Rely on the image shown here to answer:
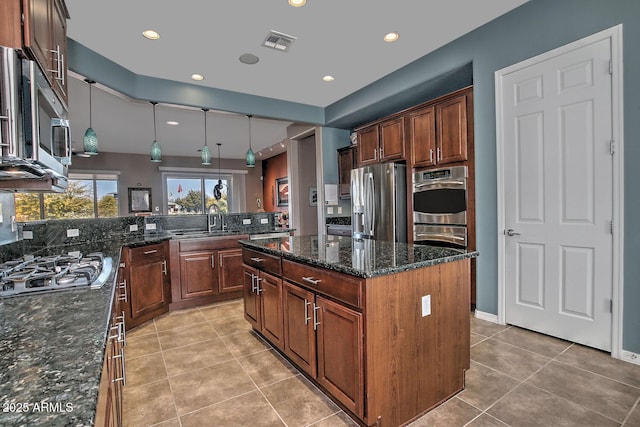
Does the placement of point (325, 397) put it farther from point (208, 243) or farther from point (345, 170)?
point (345, 170)

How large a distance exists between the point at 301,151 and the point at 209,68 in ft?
9.18

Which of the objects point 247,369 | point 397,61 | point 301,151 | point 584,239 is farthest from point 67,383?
point 301,151

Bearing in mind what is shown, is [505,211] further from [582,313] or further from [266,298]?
[266,298]

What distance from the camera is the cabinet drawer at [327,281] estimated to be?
150 cm

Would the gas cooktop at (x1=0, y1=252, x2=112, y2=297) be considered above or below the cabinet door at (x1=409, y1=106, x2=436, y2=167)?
below

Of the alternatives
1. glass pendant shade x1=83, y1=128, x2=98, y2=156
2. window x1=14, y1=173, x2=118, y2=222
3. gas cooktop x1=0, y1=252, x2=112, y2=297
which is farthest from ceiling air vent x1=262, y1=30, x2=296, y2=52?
window x1=14, y1=173, x2=118, y2=222

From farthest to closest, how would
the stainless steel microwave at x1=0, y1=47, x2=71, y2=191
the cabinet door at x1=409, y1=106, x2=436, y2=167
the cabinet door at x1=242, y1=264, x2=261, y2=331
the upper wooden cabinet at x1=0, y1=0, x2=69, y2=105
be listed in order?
the cabinet door at x1=409, y1=106, x2=436, y2=167, the cabinet door at x1=242, y1=264, x2=261, y2=331, the upper wooden cabinet at x1=0, y1=0, x2=69, y2=105, the stainless steel microwave at x1=0, y1=47, x2=71, y2=191

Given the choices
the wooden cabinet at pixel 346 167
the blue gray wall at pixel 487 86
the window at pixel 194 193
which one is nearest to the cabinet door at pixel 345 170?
the wooden cabinet at pixel 346 167

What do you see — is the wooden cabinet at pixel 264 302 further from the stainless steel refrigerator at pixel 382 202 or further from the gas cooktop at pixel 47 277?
the stainless steel refrigerator at pixel 382 202

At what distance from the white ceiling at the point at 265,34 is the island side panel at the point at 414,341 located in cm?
224

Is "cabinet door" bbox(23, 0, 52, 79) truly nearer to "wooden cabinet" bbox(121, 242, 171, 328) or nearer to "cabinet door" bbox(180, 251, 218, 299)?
"wooden cabinet" bbox(121, 242, 171, 328)

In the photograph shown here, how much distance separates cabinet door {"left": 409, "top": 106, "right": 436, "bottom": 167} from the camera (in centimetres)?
350

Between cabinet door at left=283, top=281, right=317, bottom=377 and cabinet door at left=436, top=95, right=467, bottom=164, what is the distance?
2.31m

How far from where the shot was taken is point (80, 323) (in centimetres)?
94
